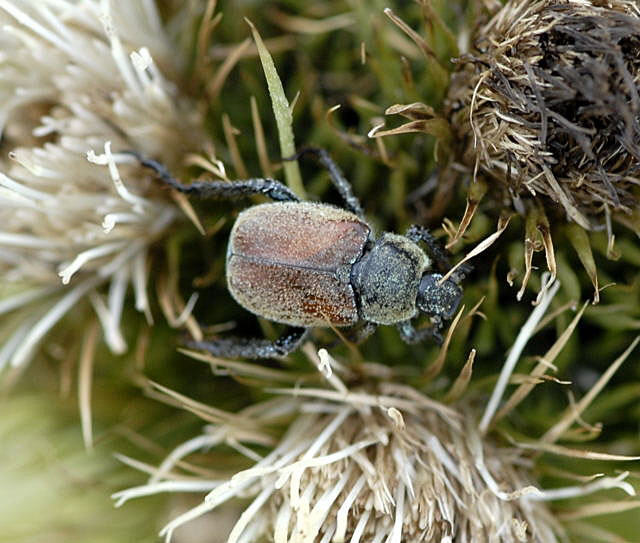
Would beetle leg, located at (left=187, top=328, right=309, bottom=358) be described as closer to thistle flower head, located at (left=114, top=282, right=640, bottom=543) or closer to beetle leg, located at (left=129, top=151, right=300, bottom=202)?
thistle flower head, located at (left=114, top=282, right=640, bottom=543)

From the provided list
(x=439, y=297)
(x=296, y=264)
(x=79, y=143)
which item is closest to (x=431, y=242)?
(x=439, y=297)

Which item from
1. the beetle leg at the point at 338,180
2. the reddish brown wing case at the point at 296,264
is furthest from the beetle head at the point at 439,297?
the beetle leg at the point at 338,180

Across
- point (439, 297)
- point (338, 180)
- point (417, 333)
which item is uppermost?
point (338, 180)

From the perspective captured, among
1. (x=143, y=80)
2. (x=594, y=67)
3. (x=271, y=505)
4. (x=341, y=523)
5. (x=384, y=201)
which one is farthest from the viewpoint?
(x=384, y=201)

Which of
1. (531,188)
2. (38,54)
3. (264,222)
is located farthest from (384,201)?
(38,54)

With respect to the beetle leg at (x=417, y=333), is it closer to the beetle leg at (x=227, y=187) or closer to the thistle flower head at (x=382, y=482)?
the thistle flower head at (x=382, y=482)

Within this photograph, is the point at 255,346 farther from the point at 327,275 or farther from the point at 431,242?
the point at 431,242

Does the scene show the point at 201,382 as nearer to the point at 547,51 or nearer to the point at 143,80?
the point at 143,80
